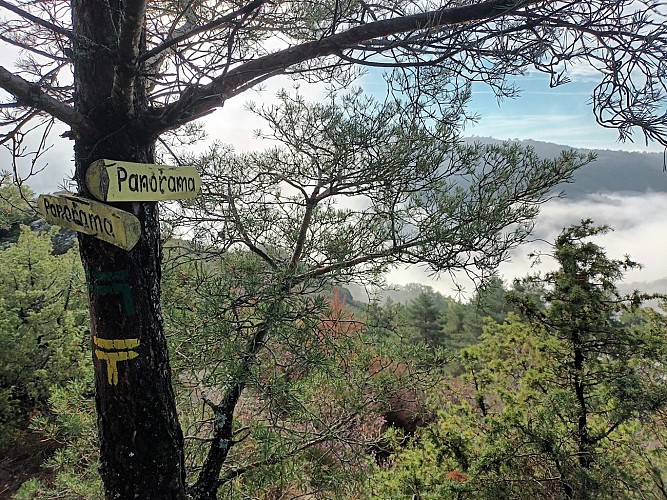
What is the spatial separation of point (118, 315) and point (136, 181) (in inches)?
15.7

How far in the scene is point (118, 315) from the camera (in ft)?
3.91

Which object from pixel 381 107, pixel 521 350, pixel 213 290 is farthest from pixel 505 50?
pixel 521 350

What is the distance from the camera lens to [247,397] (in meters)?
1.66

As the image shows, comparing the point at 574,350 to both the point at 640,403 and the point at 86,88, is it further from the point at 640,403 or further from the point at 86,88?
the point at 86,88

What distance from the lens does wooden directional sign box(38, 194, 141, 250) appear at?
3.59 ft

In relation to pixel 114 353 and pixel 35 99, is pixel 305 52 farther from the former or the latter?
pixel 114 353

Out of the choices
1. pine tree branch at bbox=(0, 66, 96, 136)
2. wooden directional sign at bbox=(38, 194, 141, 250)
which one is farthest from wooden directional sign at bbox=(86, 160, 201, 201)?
pine tree branch at bbox=(0, 66, 96, 136)

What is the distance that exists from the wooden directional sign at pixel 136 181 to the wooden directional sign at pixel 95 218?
0.04m

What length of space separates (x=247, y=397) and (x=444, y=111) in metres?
1.43

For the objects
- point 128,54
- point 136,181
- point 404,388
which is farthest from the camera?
point 404,388

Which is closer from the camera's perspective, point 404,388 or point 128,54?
point 128,54

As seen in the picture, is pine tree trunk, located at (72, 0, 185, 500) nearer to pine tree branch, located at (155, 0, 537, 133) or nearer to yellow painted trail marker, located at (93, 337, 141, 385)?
yellow painted trail marker, located at (93, 337, 141, 385)

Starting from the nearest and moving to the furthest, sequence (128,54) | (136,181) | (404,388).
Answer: (128,54), (136,181), (404,388)

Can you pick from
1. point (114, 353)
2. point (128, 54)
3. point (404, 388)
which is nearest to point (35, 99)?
point (128, 54)
